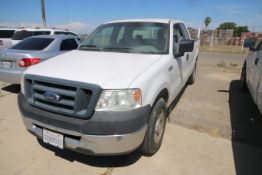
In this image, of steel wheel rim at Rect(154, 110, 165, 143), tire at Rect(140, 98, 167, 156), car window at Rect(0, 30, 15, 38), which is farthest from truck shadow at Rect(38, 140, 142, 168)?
car window at Rect(0, 30, 15, 38)

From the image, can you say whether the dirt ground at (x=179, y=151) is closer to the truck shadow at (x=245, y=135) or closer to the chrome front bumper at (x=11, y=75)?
the truck shadow at (x=245, y=135)

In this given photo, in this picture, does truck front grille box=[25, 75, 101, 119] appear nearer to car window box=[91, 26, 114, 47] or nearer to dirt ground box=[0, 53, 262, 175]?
dirt ground box=[0, 53, 262, 175]

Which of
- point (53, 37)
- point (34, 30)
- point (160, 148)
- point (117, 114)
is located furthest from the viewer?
point (34, 30)

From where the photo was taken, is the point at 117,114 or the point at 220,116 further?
the point at 220,116

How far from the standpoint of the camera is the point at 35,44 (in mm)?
6121

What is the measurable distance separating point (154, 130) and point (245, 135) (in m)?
1.90

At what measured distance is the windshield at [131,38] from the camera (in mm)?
3781

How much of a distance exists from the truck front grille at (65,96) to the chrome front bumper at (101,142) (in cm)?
23

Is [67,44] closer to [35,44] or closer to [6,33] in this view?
[35,44]

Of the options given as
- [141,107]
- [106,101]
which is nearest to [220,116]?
[141,107]

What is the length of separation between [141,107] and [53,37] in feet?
15.5

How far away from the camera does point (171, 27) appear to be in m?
4.08

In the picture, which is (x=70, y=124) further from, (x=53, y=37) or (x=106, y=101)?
(x=53, y=37)

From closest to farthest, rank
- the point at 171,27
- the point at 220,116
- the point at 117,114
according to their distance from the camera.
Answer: the point at 117,114 → the point at 171,27 → the point at 220,116
